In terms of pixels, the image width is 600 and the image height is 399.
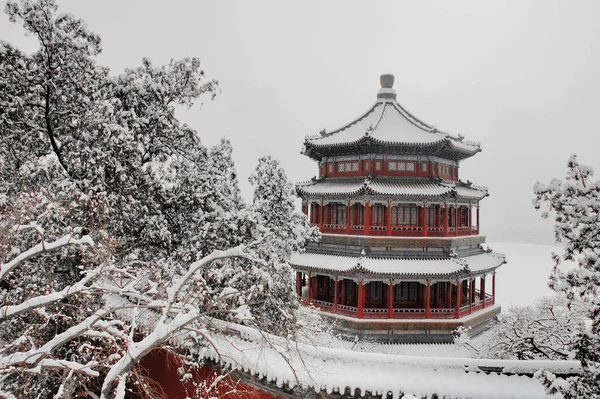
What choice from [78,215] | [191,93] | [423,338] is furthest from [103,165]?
[423,338]

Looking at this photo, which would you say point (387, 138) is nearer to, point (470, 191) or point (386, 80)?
point (386, 80)

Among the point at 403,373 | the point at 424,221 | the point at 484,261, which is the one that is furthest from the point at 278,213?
the point at 484,261

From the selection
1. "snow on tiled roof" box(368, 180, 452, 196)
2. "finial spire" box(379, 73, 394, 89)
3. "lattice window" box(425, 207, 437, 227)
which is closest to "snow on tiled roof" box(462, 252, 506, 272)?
"lattice window" box(425, 207, 437, 227)

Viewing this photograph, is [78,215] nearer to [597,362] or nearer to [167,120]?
[167,120]

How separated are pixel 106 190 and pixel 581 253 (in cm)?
1001

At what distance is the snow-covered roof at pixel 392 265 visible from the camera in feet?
61.6

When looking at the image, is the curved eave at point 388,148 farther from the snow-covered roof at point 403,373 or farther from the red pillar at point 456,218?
the snow-covered roof at point 403,373

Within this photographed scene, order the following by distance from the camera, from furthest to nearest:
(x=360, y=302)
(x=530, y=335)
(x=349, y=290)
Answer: (x=349, y=290) < (x=360, y=302) < (x=530, y=335)

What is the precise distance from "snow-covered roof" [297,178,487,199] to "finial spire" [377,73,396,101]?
5.96 m

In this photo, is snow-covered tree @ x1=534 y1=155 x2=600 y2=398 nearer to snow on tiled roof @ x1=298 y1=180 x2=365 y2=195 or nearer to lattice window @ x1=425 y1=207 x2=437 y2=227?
snow on tiled roof @ x1=298 y1=180 x2=365 y2=195

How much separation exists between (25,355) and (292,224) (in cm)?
804

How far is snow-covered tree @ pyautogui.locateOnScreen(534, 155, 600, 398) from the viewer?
6746mm

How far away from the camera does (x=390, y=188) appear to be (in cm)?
1992

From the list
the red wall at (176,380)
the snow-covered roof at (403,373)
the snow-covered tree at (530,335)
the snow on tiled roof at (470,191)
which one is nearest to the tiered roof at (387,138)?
the snow on tiled roof at (470,191)
